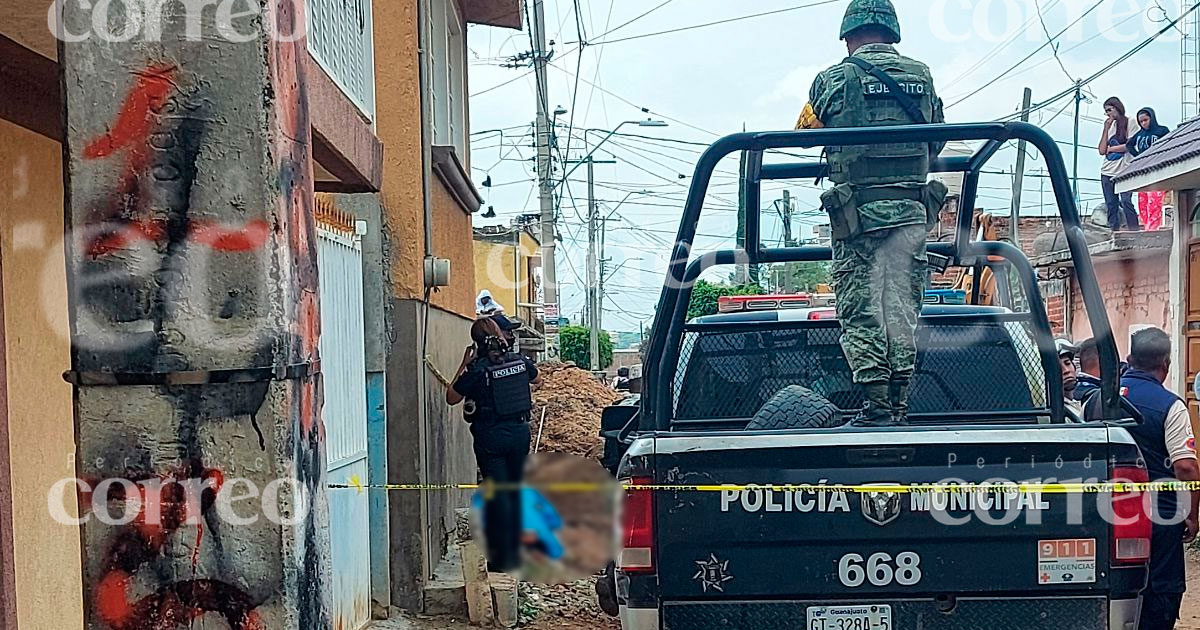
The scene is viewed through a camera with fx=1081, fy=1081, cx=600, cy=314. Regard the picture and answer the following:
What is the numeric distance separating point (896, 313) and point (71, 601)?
136 inches

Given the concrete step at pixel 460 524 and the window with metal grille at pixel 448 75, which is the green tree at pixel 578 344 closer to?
the window with metal grille at pixel 448 75

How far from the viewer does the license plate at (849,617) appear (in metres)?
3.47

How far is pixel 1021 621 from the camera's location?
3.46m

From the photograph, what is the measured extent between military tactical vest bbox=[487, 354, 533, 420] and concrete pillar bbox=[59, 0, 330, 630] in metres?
4.78

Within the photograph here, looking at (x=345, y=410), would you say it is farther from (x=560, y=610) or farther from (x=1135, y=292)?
(x=1135, y=292)

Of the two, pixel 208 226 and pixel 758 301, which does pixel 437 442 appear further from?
pixel 208 226

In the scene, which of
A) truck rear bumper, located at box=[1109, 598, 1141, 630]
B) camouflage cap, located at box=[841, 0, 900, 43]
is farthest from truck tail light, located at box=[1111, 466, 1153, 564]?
camouflage cap, located at box=[841, 0, 900, 43]

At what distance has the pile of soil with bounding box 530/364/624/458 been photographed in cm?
1386

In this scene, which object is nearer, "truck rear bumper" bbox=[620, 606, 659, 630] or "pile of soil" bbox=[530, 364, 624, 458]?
"truck rear bumper" bbox=[620, 606, 659, 630]

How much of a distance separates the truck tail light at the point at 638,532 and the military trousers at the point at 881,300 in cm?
99

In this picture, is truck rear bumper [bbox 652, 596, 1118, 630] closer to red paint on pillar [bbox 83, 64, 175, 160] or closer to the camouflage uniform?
the camouflage uniform

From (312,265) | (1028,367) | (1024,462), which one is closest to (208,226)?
(312,265)

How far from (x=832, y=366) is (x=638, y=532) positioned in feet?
5.97

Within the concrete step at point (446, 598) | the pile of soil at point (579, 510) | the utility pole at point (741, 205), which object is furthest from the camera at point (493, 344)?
the pile of soil at point (579, 510)
